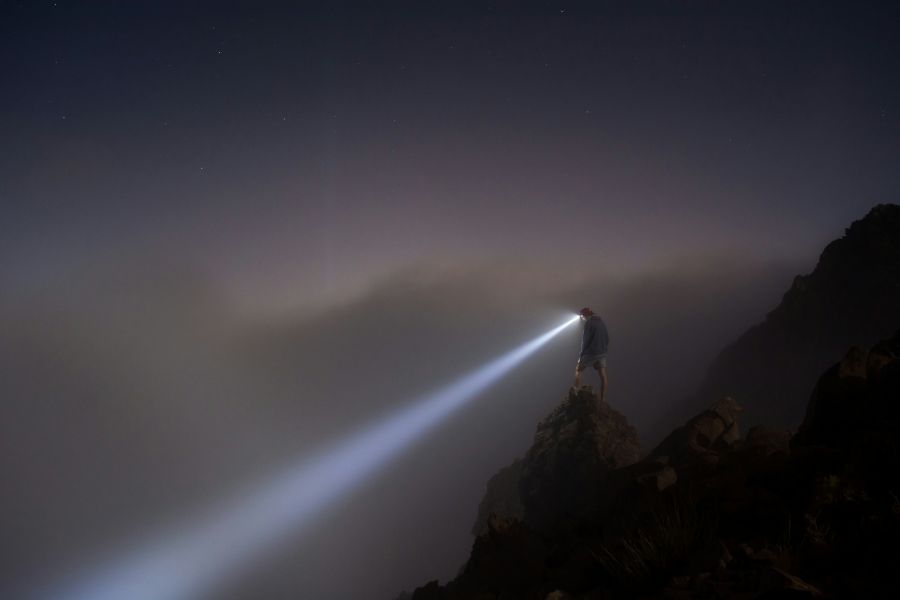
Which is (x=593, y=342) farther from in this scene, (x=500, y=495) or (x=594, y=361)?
(x=500, y=495)

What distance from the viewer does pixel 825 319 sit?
22859mm

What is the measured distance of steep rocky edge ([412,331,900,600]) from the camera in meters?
3.59

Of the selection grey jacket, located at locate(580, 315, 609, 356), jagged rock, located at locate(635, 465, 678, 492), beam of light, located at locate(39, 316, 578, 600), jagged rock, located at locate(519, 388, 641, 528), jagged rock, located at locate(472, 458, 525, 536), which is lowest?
jagged rock, located at locate(472, 458, 525, 536)

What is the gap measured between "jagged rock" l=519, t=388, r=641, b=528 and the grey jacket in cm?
323

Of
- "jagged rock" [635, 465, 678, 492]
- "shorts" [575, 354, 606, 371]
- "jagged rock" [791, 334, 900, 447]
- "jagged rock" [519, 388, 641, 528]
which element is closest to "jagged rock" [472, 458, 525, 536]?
"jagged rock" [519, 388, 641, 528]

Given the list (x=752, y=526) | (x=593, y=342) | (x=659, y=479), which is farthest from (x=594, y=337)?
(x=752, y=526)

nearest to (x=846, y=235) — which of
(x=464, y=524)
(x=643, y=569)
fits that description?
(x=643, y=569)

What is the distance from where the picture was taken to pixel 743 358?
1096 inches

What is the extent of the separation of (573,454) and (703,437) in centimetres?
655

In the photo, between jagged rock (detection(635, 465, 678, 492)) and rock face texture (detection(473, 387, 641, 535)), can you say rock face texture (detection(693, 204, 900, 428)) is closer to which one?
rock face texture (detection(473, 387, 641, 535))

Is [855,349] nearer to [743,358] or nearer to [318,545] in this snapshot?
[743,358]

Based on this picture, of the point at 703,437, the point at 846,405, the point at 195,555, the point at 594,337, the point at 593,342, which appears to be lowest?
the point at 703,437

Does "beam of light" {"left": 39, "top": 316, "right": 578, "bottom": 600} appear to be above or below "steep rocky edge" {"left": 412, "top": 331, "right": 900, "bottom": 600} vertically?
above

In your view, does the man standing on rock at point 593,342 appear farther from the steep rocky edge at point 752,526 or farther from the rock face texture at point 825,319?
the rock face texture at point 825,319
